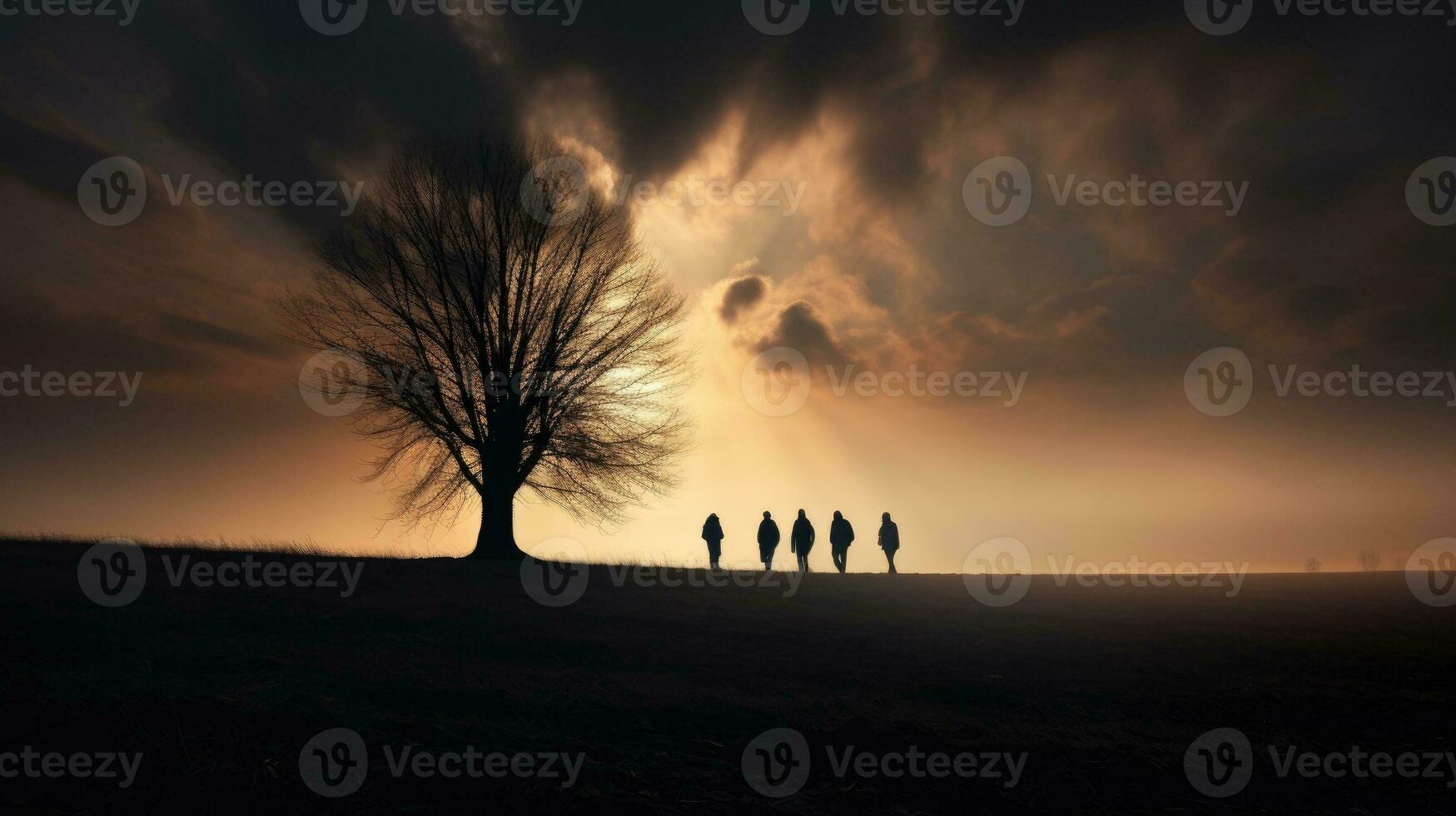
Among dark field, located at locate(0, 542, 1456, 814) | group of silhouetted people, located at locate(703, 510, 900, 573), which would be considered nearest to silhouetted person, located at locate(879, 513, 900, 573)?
group of silhouetted people, located at locate(703, 510, 900, 573)

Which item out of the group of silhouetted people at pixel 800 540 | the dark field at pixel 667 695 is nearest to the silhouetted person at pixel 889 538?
the group of silhouetted people at pixel 800 540

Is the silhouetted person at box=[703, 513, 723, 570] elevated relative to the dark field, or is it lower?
elevated

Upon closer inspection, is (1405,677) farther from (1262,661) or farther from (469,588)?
(469,588)

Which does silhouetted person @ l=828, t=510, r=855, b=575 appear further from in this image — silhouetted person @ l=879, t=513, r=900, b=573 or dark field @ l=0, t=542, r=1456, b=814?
dark field @ l=0, t=542, r=1456, b=814

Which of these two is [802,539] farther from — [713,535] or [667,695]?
[667,695]

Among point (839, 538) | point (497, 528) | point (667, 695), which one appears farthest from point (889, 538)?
point (667, 695)

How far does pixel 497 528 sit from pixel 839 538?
36.1ft

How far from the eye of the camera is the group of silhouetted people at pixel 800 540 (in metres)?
25.1

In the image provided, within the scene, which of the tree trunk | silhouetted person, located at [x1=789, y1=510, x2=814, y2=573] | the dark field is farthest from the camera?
silhouetted person, located at [x1=789, y1=510, x2=814, y2=573]

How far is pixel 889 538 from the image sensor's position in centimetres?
2597

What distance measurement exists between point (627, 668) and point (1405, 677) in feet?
32.7

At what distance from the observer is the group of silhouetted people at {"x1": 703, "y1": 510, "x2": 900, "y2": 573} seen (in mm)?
25125

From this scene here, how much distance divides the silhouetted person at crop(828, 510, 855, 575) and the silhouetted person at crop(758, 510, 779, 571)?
1.87 meters

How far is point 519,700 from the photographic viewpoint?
6965 mm
